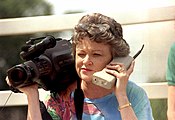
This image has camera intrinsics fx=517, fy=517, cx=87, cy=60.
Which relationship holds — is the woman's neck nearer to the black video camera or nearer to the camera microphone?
the black video camera

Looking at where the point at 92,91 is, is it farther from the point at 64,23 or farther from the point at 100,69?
the point at 64,23

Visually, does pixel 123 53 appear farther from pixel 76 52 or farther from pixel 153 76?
pixel 153 76

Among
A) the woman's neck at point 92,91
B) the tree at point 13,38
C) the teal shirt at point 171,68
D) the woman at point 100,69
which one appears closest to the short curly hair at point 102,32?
the woman at point 100,69

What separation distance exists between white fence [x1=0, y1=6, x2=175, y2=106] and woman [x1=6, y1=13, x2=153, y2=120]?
543mm

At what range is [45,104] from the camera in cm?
156

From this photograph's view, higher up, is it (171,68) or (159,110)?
(171,68)

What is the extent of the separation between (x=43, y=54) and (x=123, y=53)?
0.75ft

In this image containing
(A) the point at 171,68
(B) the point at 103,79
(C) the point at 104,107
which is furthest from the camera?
(A) the point at 171,68

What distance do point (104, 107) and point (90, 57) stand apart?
167 mm

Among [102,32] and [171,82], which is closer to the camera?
[102,32]

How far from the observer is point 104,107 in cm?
150

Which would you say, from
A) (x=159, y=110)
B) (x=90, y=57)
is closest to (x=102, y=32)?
(x=90, y=57)

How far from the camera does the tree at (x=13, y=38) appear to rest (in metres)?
2.20

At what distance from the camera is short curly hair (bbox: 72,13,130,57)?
1.41 metres
